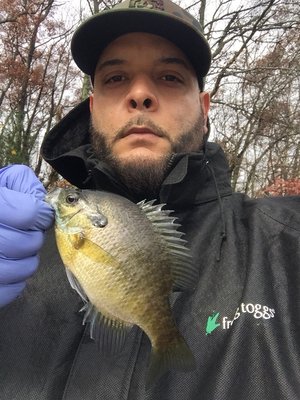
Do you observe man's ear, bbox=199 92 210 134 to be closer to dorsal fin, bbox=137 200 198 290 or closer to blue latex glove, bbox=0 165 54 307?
dorsal fin, bbox=137 200 198 290

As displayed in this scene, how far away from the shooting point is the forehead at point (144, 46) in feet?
7.04

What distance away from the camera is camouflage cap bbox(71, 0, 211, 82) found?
2.07 meters

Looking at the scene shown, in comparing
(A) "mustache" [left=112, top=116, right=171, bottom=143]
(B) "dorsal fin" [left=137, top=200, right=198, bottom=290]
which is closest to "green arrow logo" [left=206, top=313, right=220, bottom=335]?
(B) "dorsal fin" [left=137, top=200, right=198, bottom=290]

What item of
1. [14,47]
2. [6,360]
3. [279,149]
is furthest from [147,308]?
[279,149]

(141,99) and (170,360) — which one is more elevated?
(141,99)

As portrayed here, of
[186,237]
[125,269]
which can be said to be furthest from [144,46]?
[125,269]

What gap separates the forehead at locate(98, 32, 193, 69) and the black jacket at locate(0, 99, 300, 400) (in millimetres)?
584

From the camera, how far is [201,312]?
1.66 metres

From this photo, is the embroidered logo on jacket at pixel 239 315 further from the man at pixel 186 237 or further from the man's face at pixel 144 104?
the man's face at pixel 144 104

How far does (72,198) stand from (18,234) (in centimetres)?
26

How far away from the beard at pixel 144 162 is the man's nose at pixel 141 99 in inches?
2.5

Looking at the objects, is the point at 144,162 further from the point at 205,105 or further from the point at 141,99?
the point at 205,105

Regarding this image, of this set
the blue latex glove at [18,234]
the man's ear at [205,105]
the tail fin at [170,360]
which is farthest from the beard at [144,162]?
the tail fin at [170,360]

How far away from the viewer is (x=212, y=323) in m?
1.62
